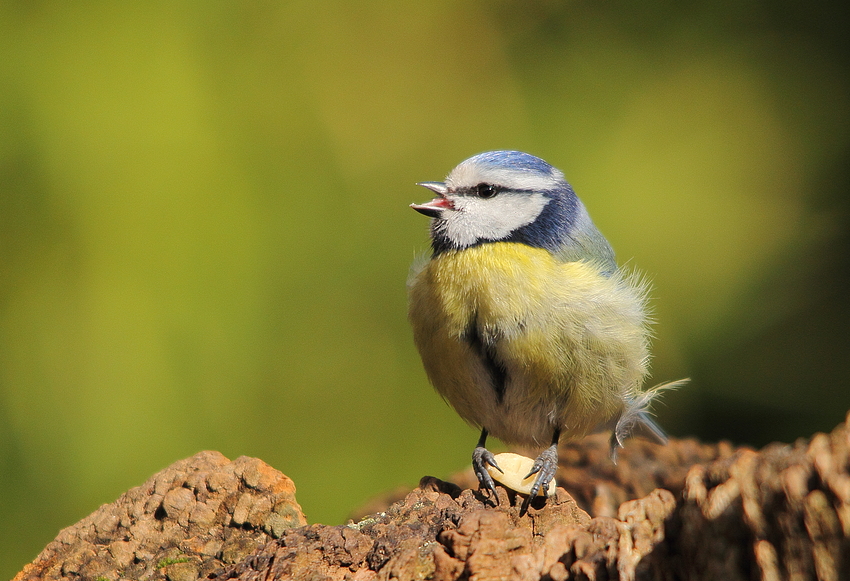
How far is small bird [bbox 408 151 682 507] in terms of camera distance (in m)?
1.61

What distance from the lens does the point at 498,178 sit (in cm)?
182

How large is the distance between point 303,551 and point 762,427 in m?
1.94

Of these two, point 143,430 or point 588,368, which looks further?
point 143,430

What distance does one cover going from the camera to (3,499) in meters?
2.09

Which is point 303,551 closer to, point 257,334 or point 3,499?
point 257,334

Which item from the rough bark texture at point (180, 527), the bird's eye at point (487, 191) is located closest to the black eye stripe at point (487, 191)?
the bird's eye at point (487, 191)

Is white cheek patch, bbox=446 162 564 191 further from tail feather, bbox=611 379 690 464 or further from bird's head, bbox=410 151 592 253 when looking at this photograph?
tail feather, bbox=611 379 690 464

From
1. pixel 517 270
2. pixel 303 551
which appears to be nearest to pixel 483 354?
pixel 517 270

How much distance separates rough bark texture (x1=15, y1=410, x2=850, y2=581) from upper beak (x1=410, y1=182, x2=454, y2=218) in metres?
0.71

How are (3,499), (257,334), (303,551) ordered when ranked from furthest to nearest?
(257,334) → (3,499) → (303,551)

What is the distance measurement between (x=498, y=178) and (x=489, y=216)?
10 cm

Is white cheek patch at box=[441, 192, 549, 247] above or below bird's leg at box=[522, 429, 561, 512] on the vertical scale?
above

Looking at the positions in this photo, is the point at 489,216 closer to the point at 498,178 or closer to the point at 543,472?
the point at 498,178

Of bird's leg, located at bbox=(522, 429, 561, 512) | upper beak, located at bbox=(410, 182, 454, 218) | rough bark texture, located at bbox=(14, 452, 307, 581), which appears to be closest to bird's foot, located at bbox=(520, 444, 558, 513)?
bird's leg, located at bbox=(522, 429, 561, 512)
